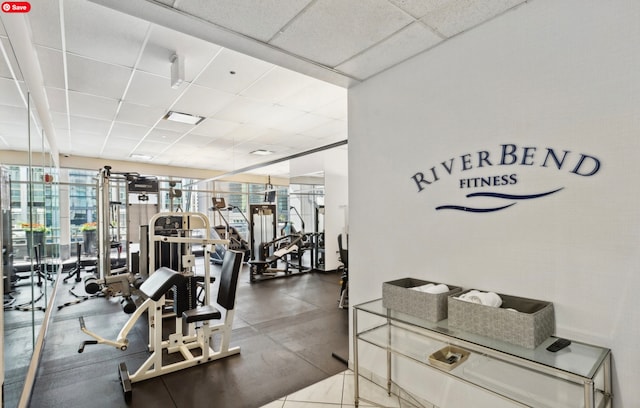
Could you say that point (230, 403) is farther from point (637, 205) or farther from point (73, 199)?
point (73, 199)

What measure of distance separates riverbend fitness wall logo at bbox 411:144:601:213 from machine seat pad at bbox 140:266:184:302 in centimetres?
227

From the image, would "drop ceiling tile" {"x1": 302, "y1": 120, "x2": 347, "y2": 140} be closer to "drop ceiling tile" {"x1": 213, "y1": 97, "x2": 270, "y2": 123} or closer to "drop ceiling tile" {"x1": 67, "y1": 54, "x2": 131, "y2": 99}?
"drop ceiling tile" {"x1": 213, "y1": 97, "x2": 270, "y2": 123}

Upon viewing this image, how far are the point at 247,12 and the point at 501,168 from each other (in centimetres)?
183

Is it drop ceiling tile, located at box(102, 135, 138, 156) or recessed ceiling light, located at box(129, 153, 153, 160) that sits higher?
drop ceiling tile, located at box(102, 135, 138, 156)

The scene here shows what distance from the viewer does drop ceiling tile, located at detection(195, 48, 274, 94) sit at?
3.45 meters

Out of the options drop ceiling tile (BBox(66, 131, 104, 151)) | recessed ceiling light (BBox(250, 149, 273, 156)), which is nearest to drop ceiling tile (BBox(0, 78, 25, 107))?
drop ceiling tile (BBox(66, 131, 104, 151))

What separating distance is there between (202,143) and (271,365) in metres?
5.32

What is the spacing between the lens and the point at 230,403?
103 inches

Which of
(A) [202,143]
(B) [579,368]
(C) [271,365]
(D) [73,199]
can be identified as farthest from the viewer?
(D) [73,199]

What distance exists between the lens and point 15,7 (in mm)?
2230

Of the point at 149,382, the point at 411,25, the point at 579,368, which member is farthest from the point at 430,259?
the point at 149,382

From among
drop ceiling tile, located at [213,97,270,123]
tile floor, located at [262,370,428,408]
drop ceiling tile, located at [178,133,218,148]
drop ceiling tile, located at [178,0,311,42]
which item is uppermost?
drop ceiling tile, located at [213,97,270,123]

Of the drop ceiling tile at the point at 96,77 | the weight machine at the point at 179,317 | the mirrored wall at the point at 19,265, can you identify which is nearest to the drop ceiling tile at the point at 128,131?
the drop ceiling tile at the point at 96,77

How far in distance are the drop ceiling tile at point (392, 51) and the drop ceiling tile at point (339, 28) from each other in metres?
0.07
